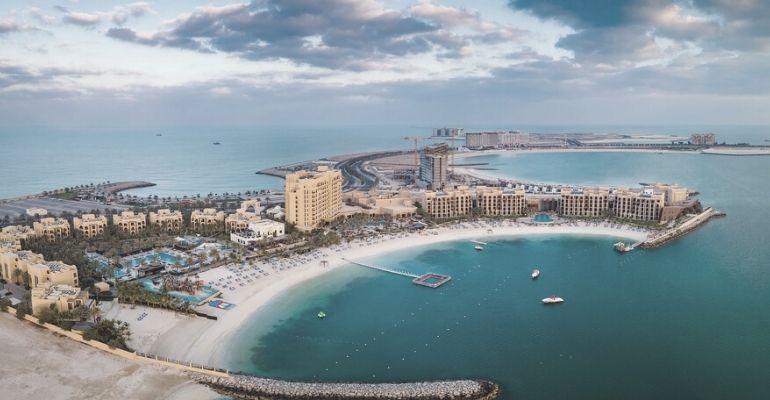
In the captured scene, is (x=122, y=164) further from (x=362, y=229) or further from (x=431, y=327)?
(x=431, y=327)

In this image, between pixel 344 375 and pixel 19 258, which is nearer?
pixel 344 375

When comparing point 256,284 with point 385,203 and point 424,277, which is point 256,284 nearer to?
point 424,277

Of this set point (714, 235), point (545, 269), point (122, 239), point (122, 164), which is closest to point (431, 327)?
point (545, 269)

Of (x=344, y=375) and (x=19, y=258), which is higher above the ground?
(x=19, y=258)

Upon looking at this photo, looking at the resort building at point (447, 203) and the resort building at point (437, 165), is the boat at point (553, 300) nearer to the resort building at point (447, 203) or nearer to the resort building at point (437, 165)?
the resort building at point (447, 203)

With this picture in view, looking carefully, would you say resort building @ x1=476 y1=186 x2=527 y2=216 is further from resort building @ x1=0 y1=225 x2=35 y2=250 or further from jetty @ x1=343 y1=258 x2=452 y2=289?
resort building @ x1=0 y1=225 x2=35 y2=250

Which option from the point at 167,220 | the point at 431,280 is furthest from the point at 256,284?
the point at 167,220

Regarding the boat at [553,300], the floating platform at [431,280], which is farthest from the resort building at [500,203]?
the boat at [553,300]
